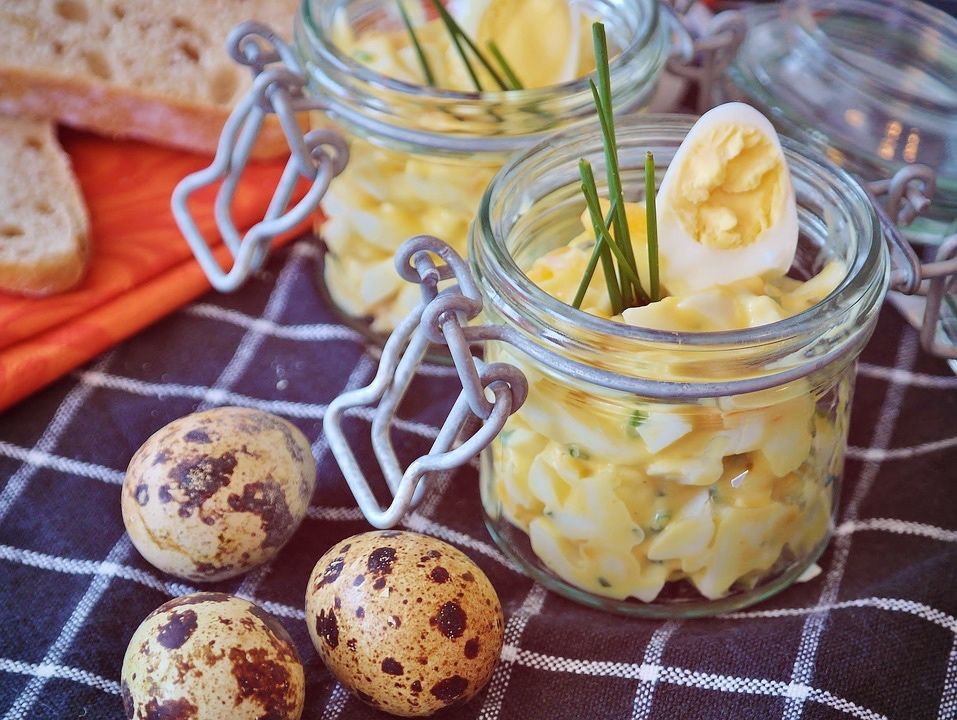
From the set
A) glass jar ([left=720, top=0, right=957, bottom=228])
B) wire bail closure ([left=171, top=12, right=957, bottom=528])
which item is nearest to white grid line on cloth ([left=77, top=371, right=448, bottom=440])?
wire bail closure ([left=171, top=12, right=957, bottom=528])

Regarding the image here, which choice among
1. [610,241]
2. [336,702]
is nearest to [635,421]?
[610,241]

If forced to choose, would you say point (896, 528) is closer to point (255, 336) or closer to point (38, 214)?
point (255, 336)

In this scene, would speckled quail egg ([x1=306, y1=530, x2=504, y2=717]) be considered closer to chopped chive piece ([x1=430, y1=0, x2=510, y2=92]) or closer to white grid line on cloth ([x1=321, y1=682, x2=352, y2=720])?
Result: white grid line on cloth ([x1=321, y1=682, x2=352, y2=720])

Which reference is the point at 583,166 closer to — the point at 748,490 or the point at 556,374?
the point at 556,374

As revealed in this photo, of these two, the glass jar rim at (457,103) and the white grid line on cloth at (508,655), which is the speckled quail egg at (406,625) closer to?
the white grid line on cloth at (508,655)

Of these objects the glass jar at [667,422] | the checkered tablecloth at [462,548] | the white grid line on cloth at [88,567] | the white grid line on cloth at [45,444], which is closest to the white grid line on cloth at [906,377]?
the checkered tablecloth at [462,548]

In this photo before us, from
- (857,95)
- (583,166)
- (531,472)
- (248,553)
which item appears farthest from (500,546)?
(857,95)
